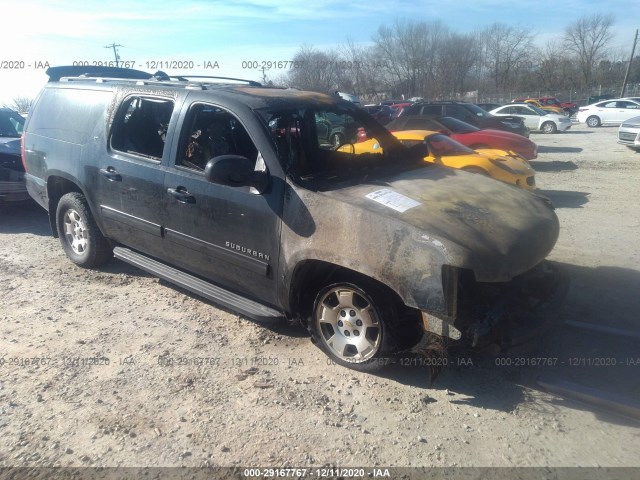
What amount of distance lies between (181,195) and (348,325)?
168 centimetres

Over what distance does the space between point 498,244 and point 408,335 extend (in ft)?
2.70

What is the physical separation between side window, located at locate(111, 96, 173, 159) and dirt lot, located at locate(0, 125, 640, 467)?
55.3 inches

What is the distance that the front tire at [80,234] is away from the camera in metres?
5.37

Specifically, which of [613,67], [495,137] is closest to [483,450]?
[495,137]

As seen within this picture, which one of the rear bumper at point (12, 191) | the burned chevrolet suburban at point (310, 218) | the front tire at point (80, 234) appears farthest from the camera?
the rear bumper at point (12, 191)

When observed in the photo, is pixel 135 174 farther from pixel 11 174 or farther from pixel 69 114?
pixel 11 174

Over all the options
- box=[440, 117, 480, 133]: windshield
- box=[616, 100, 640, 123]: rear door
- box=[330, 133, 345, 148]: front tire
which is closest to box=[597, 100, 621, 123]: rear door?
box=[616, 100, 640, 123]: rear door

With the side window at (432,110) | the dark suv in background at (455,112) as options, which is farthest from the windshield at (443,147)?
the side window at (432,110)

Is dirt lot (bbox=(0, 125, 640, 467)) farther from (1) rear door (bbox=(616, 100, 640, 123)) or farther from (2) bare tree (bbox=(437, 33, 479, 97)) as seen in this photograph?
(2) bare tree (bbox=(437, 33, 479, 97))

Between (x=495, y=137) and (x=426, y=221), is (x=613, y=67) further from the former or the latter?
(x=426, y=221)

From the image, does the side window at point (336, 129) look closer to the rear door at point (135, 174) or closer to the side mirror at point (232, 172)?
the side mirror at point (232, 172)

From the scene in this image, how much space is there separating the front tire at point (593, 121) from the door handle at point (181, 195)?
29160mm

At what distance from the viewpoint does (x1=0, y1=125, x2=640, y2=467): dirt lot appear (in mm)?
2904

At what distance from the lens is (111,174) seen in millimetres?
4789
